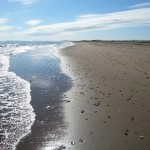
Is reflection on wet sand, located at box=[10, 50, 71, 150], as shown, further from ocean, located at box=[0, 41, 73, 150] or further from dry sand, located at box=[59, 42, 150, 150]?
dry sand, located at box=[59, 42, 150, 150]

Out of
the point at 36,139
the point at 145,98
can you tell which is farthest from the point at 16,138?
the point at 145,98

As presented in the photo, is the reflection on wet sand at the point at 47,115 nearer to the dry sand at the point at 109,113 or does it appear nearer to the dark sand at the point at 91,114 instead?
the dark sand at the point at 91,114

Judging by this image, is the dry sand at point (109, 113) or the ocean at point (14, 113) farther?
the ocean at point (14, 113)

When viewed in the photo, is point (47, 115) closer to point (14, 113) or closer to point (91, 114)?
point (14, 113)

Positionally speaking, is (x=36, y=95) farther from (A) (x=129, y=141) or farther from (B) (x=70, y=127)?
(A) (x=129, y=141)

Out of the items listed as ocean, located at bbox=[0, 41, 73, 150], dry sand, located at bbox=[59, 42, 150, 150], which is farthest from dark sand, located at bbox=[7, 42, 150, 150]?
ocean, located at bbox=[0, 41, 73, 150]

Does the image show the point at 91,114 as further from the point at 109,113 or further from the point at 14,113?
the point at 14,113

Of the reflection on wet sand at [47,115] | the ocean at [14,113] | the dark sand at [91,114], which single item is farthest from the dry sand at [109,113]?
the ocean at [14,113]

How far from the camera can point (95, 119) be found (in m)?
10.9

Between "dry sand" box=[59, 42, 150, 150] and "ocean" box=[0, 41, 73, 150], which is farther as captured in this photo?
"ocean" box=[0, 41, 73, 150]

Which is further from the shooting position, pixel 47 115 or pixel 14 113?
pixel 14 113

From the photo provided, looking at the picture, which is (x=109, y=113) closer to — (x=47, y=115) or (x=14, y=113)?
(x=47, y=115)

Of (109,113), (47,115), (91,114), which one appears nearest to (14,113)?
(47,115)

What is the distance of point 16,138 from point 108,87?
8.71 metres
